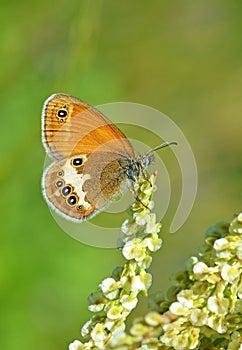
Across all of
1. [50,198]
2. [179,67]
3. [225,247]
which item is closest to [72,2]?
[179,67]

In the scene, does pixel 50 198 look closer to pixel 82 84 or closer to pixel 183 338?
pixel 183 338

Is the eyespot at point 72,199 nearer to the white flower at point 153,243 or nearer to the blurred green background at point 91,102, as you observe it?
the white flower at point 153,243

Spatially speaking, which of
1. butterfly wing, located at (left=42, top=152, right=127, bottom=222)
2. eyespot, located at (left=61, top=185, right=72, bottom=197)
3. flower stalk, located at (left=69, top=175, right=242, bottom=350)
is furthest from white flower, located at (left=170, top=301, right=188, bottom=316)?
eyespot, located at (left=61, top=185, right=72, bottom=197)

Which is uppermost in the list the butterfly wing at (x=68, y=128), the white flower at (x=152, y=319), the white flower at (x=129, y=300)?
the butterfly wing at (x=68, y=128)

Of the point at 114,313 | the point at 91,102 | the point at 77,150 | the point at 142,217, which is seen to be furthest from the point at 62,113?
the point at 91,102

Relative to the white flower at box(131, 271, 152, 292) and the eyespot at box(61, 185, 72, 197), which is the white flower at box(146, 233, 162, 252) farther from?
the eyespot at box(61, 185, 72, 197)

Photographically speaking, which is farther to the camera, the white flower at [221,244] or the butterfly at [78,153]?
the butterfly at [78,153]

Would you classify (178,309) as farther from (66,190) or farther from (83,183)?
(83,183)

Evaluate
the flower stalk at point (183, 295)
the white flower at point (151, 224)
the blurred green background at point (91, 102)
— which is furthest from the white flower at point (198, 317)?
the blurred green background at point (91, 102)
